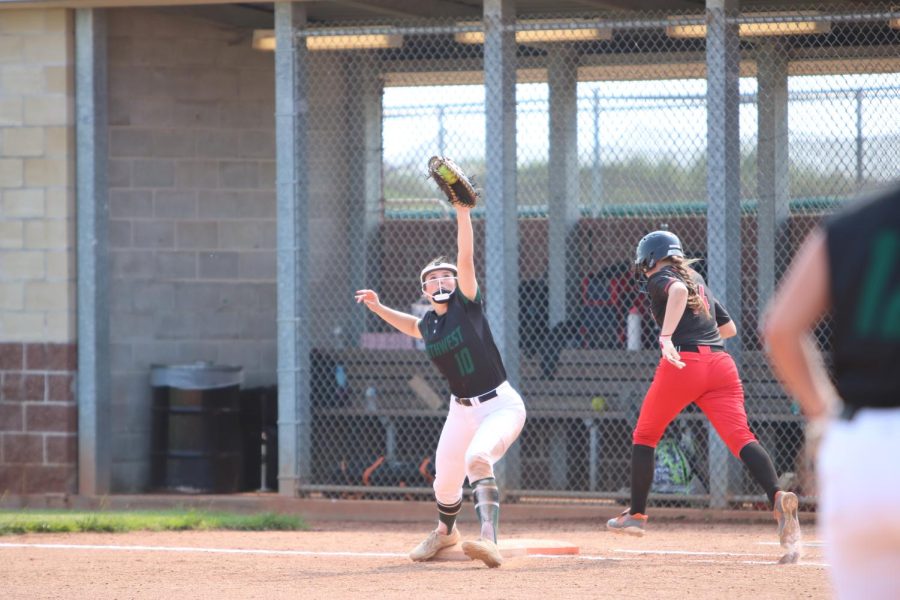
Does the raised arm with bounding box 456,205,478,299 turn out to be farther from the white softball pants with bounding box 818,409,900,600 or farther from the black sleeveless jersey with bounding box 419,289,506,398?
the white softball pants with bounding box 818,409,900,600

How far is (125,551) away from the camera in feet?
26.4

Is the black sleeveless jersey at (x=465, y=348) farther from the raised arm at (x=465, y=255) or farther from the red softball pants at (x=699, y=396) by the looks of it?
the red softball pants at (x=699, y=396)

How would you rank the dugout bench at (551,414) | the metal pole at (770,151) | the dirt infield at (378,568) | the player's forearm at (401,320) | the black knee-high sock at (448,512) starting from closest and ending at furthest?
the dirt infield at (378,568)
the black knee-high sock at (448,512)
the player's forearm at (401,320)
the dugout bench at (551,414)
the metal pole at (770,151)

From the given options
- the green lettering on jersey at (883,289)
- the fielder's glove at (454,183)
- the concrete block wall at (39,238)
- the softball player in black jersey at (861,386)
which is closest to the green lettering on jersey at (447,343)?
the fielder's glove at (454,183)

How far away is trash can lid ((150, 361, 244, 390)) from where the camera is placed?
434 inches

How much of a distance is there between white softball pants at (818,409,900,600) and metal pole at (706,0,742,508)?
7190 millimetres

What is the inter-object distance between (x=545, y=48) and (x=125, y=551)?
6.04 m

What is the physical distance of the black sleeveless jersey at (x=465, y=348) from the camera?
6980 mm

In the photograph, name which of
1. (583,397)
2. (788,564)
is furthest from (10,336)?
(788,564)

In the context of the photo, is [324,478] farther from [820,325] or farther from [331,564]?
[820,325]

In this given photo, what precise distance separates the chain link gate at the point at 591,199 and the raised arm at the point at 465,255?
2894mm

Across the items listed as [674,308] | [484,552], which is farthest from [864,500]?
[674,308]

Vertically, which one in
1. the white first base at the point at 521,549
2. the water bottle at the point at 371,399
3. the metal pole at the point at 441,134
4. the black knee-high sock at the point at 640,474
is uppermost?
the metal pole at the point at 441,134

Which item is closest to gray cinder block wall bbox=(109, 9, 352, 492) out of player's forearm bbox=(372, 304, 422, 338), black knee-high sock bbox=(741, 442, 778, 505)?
player's forearm bbox=(372, 304, 422, 338)
